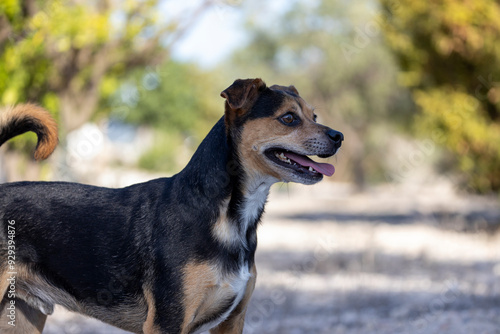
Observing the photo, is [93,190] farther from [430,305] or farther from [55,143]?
[430,305]

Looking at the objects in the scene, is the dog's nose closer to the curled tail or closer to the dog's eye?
the dog's eye

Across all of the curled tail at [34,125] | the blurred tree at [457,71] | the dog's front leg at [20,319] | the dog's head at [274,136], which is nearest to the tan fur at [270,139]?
the dog's head at [274,136]

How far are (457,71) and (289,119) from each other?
34.3ft

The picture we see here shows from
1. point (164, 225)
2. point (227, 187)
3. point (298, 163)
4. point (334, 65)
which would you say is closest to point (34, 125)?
point (164, 225)

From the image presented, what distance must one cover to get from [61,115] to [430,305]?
8.33 m

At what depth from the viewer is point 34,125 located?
15.1ft

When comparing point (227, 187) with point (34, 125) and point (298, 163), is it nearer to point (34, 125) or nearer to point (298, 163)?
point (298, 163)

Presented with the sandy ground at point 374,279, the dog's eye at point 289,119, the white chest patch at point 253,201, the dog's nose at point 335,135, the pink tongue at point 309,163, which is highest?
the dog's eye at point 289,119

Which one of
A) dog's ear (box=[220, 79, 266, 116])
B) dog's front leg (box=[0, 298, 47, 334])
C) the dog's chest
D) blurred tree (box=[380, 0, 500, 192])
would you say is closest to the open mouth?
dog's ear (box=[220, 79, 266, 116])

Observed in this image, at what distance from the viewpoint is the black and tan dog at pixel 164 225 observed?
13.3 feet

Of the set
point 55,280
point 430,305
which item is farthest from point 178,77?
point 55,280

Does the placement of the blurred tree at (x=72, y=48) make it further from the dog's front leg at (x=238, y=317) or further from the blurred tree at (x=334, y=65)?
the blurred tree at (x=334, y=65)

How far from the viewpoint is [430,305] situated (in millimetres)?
7887

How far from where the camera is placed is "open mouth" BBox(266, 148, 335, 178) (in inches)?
167
